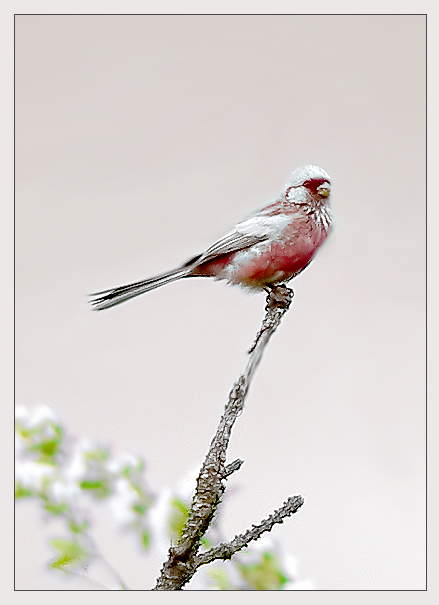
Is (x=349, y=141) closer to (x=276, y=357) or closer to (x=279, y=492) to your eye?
(x=276, y=357)

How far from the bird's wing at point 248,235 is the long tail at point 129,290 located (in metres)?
0.05

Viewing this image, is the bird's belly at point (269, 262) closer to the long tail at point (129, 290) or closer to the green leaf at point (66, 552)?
the long tail at point (129, 290)

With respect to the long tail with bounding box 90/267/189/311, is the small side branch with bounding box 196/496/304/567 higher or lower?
lower

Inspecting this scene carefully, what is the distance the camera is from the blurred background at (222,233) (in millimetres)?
1265

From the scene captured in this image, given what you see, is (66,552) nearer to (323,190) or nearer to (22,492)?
(22,492)

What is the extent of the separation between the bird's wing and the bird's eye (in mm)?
69

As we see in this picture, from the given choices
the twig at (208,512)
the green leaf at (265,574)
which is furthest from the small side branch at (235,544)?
the green leaf at (265,574)

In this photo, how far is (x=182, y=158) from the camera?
1327mm

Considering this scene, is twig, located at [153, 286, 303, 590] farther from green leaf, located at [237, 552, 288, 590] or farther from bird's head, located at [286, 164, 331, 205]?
bird's head, located at [286, 164, 331, 205]

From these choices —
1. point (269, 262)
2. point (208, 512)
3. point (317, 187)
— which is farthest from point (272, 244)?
point (208, 512)

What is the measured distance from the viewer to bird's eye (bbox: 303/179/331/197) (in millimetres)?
1246

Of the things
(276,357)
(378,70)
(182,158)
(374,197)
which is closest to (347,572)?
(276,357)

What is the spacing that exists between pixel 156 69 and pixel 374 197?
1.42 ft

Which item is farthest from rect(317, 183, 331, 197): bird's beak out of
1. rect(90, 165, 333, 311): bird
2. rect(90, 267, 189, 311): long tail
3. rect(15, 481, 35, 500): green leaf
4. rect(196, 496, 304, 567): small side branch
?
rect(15, 481, 35, 500): green leaf
